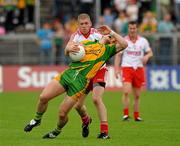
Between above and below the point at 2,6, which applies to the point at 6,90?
below

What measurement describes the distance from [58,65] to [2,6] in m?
4.01

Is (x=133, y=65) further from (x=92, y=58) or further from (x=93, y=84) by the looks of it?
(x=92, y=58)

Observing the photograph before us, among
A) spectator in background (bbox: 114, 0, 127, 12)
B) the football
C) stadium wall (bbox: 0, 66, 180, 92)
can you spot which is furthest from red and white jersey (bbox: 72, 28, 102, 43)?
spectator in background (bbox: 114, 0, 127, 12)

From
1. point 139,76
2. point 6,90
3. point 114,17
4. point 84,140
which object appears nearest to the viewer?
point 84,140

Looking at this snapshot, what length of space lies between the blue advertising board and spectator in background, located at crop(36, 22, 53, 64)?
437 cm

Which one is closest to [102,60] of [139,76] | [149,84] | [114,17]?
[139,76]

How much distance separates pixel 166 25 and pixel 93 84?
18.8 meters

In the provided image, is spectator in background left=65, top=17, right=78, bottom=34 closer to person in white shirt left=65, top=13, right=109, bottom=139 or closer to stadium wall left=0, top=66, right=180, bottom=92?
stadium wall left=0, top=66, right=180, bottom=92

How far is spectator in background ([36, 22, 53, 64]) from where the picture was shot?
33.2 m

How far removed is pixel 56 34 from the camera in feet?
110

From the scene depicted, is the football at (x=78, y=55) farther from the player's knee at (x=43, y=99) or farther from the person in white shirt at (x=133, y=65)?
the person in white shirt at (x=133, y=65)

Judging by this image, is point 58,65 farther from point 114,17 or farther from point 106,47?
point 106,47

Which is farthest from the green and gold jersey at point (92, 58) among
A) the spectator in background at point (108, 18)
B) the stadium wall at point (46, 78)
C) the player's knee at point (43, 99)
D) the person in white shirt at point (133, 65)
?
the spectator in background at point (108, 18)

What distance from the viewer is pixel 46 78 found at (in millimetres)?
32562
